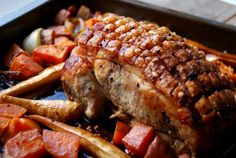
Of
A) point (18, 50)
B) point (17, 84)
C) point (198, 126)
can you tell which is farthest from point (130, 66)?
point (18, 50)

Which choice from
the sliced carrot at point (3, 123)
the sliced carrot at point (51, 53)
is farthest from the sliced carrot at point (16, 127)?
the sliced carrot at point (51, 53)

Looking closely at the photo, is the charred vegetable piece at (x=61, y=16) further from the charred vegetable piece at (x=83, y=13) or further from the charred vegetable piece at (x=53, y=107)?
the charred vegetable piece at (x=53, y=107)

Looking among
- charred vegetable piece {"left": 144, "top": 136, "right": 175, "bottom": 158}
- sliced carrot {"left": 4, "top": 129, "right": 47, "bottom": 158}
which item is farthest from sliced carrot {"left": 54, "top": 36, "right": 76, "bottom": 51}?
charred vegetable piece {"left": 144, "top": 136, "right": 175, "bottom": 158}

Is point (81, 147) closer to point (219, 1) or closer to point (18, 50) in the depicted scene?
point (18, 50)

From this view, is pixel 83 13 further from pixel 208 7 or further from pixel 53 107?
pixel 53 107

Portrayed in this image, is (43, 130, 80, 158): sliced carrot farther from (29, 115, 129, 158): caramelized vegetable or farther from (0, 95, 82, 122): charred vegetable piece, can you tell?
(0, 95, 82, 122): charred vegetable piece
